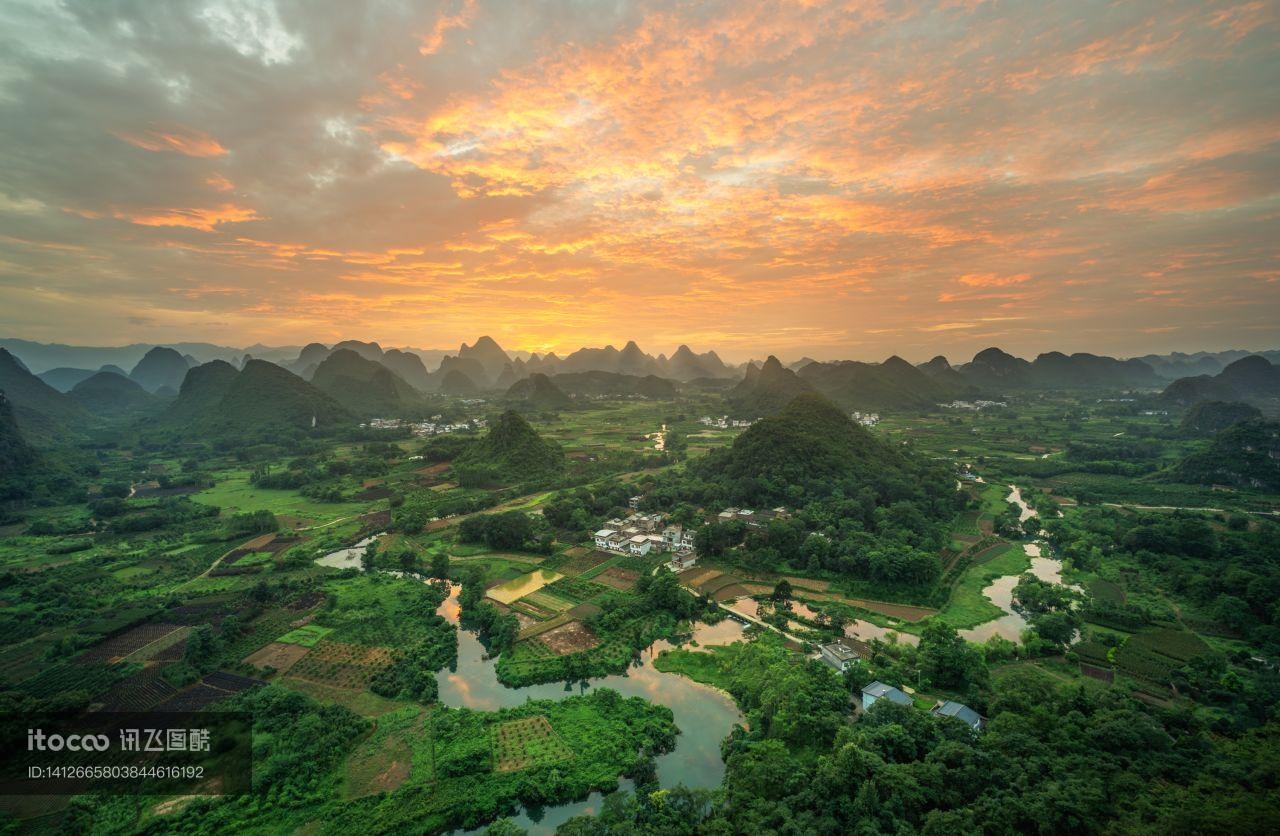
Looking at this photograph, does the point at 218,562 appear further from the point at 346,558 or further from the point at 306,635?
the point at 306,635

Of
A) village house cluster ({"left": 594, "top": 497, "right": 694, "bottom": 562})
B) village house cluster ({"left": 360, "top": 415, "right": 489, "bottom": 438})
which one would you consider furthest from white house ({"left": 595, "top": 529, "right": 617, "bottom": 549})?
village house cluster ({"left": 360, "top": 415, "right": 489, "bottom": 438})

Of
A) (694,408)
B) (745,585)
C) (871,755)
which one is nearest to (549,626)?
(745,585)

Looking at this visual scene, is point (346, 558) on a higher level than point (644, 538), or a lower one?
lower

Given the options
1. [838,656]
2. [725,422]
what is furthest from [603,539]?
[725,422]

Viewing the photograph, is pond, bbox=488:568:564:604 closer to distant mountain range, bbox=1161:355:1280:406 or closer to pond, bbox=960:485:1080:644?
pond, bbox=960:485:1080:644

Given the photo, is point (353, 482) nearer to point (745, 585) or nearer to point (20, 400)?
point (745, 585)

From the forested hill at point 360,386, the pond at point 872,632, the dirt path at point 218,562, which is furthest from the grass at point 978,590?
the forested hill at point 360,386
